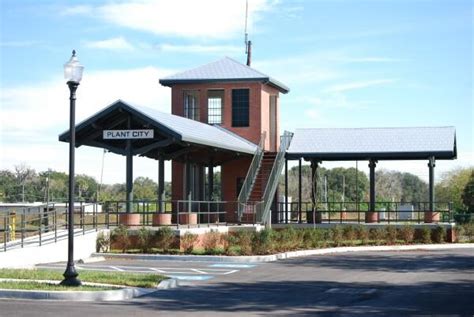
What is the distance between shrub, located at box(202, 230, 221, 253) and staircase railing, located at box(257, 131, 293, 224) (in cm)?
521

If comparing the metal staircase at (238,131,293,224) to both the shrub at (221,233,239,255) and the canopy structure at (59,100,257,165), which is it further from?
the shrub at (221,233,239,255)

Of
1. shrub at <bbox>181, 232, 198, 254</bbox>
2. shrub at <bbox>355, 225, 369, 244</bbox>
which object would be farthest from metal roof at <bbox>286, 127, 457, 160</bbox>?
shrub at <bbox>181, 232, 198, 254</bbox>

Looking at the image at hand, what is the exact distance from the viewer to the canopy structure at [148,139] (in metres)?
29.3

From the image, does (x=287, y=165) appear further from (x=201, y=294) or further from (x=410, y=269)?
(x=201, y=294)

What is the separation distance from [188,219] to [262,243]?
15.0 ft

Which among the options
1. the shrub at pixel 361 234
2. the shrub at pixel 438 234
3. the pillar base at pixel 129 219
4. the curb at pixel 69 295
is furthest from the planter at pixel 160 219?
the curb at pixel 69 295

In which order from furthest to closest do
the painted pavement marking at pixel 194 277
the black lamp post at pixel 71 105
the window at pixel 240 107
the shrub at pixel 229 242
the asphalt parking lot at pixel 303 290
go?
the window at pixel 240 107 → the shrub at pixel 229 242 → the painted pavement marking at pixel 194 277 → the black lamp post at pixel 71 105 → the asphalt parking lot at pixel 303 290

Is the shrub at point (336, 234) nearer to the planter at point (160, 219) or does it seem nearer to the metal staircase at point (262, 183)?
the metal staircase at point (262, 183)

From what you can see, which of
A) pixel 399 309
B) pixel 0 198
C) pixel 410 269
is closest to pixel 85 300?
pixel 399 309

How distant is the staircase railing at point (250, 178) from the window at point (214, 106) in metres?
2.41

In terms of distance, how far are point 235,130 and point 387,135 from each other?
7832mm

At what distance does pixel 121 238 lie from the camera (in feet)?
93.1

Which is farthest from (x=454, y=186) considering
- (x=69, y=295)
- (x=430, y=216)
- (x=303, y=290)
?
(x=69, y=295)

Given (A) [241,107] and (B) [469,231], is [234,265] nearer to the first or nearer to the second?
(A) [241,107]
